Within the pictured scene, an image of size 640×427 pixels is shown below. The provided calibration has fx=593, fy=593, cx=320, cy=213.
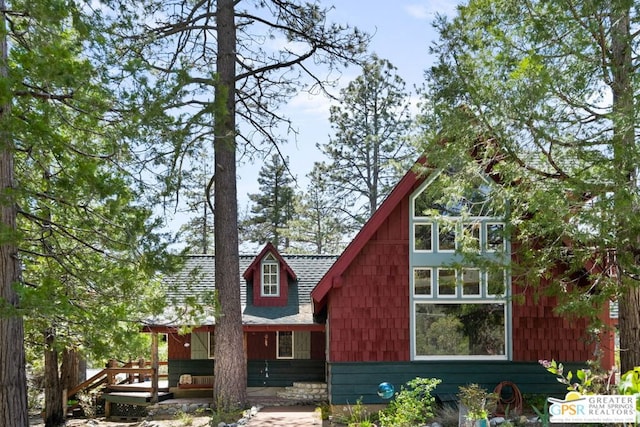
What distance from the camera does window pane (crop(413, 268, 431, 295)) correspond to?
11398 millimetres

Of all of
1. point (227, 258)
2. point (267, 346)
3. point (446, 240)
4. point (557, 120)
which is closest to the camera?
point (557, 120)

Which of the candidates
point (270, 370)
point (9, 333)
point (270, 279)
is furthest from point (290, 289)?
point (9, 333)

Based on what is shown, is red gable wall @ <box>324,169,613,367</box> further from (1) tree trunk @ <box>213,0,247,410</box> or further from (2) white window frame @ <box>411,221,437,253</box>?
(1) tree trunk @ <box>213,0,247,410</box>

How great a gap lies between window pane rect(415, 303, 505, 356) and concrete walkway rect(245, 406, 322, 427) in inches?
98.1

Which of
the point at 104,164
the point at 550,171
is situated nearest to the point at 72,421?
the point at 104,164

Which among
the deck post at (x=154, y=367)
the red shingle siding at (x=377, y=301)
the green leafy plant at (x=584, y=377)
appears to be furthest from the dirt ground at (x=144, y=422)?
the green leafy plant at (x=584, y=377)

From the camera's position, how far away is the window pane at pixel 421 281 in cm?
1140

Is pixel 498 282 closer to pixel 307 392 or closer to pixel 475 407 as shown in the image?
pixel 475 407

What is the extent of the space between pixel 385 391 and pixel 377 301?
1688 millimetres

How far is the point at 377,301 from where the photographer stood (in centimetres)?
1134

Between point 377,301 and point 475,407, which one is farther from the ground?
point 377,301

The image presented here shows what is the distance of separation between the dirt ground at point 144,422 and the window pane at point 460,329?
15.7 ft

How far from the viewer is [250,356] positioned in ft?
52.9

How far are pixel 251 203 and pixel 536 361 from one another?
2224 cm
